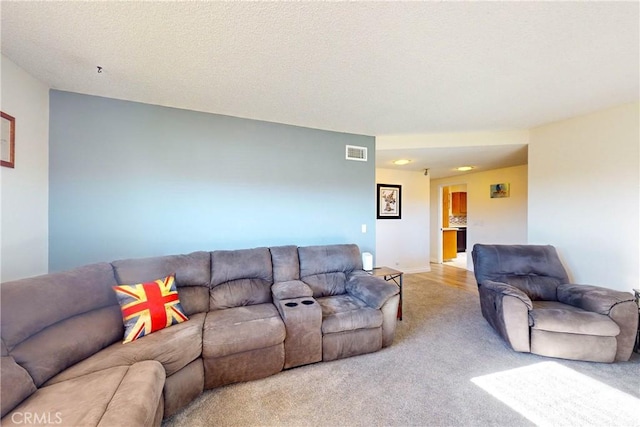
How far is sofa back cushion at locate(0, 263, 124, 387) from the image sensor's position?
1271mm

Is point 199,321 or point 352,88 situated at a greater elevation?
point 352,88

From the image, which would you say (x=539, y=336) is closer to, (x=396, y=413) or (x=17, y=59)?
(x=396, y=413)

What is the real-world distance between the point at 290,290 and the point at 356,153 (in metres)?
2.14

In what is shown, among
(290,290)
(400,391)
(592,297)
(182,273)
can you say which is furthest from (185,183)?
(592,297)

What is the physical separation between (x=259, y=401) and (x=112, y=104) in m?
2.92

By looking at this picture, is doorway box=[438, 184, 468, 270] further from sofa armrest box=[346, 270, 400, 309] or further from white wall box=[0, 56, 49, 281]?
white wall box=[0, 56, 49, 281]

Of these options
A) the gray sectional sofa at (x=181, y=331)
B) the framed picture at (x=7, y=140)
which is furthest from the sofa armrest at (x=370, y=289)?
the framed picture at (x=7, y=140)

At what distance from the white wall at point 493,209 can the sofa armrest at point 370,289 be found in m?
3.99

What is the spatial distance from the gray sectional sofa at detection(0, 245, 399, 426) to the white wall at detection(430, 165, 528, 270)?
3.92 meters

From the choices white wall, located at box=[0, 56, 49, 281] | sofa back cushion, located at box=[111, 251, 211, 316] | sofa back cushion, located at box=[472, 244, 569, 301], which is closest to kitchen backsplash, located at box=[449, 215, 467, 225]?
sofa back cushion, located at box=[472, 244, 569, 301]

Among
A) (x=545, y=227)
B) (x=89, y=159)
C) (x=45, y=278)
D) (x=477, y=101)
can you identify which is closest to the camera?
(x=45, y=278)

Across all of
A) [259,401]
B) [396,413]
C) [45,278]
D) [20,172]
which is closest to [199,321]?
[259,401]

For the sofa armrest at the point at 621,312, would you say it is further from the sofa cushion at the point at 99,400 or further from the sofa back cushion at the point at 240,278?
the sofa cushion at the point at 99,400

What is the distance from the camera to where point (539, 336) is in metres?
2.22
